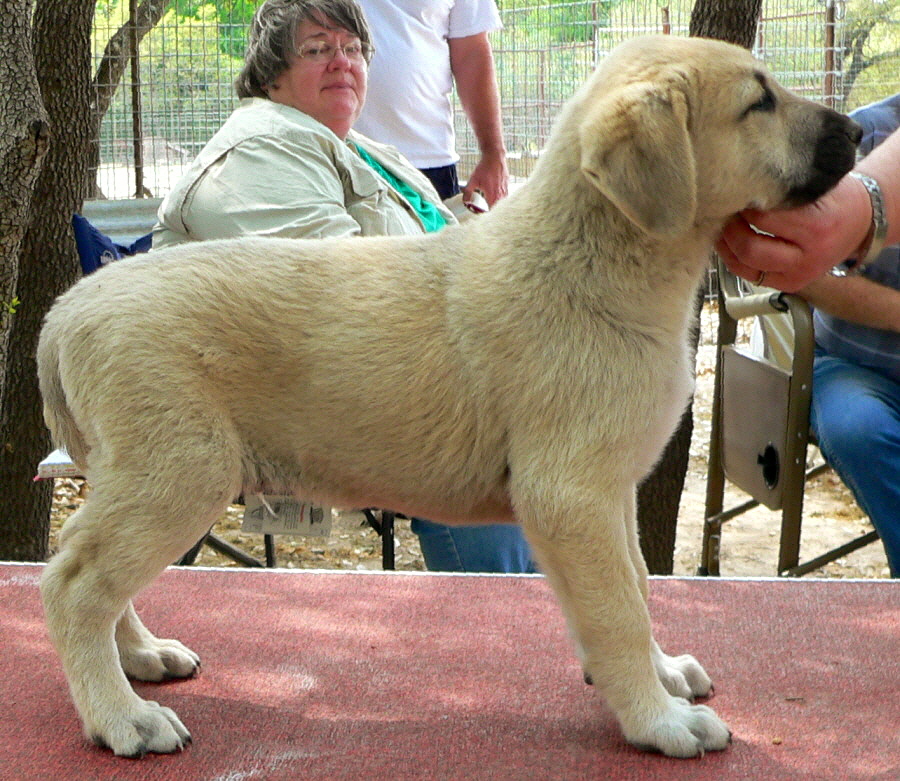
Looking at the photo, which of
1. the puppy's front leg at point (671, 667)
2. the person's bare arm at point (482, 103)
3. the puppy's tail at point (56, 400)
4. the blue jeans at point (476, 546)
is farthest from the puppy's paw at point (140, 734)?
the person's bare arm at point (482, 103)

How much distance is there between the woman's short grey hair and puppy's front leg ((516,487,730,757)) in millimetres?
2415

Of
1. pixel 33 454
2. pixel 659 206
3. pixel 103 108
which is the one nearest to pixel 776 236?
pixel 659 206

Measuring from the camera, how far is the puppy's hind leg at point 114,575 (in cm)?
232

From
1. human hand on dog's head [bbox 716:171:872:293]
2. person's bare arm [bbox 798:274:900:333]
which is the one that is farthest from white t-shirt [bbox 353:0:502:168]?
human hand on dog's head [bbox 716:171:872:293]

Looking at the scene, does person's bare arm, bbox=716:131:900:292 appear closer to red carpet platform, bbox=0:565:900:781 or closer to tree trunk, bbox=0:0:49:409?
red carpet platform, bbox=0:565:900:781

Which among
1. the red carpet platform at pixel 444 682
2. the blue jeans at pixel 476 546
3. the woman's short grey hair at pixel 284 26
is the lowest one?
the blue jeans at pixel 476 546

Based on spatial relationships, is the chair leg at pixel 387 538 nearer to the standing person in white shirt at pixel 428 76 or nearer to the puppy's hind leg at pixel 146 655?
the standing person in white shirt at pixel 428 76

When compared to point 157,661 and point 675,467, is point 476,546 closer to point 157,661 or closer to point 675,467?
point 157,661

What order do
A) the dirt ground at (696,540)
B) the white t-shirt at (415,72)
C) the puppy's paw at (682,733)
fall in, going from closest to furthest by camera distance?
the puppy's paw at (682,733) → the white t-shirt at (415,72) → the dirt ground at (696,540)

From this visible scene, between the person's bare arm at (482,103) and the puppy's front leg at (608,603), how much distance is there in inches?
134

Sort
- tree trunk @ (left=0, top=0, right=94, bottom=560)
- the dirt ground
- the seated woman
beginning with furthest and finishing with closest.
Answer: the dirt ground → tree trunk @ (left=0, top=0, right=94, bottom=560) → the seated woman

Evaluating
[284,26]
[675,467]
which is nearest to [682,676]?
[284,26]

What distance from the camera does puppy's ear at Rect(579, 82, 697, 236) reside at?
2.22m

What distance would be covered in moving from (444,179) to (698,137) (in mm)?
3266
